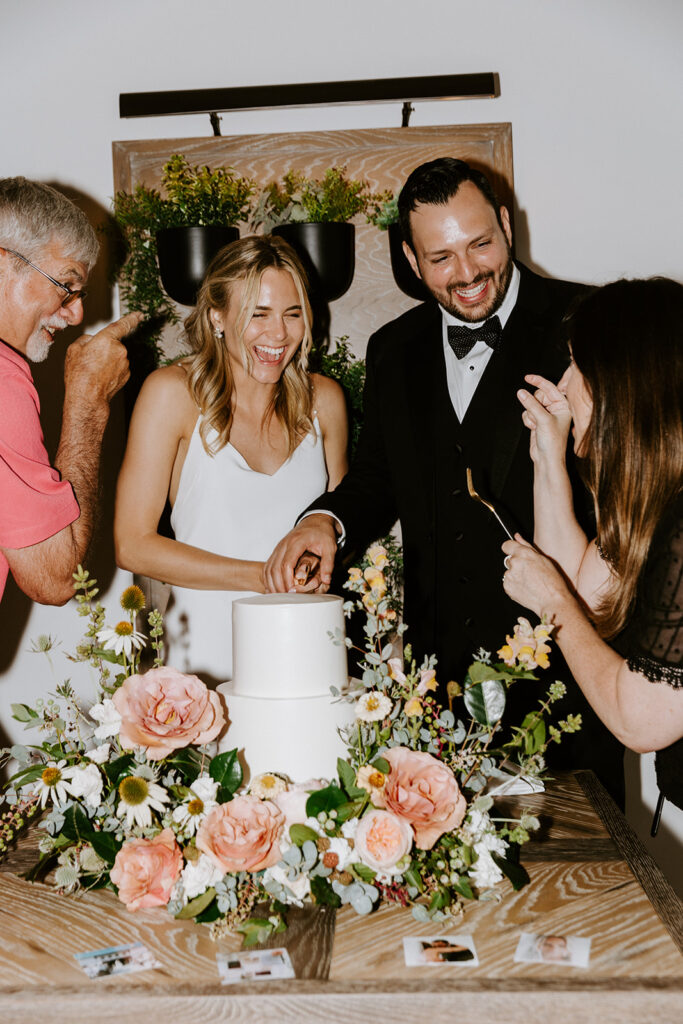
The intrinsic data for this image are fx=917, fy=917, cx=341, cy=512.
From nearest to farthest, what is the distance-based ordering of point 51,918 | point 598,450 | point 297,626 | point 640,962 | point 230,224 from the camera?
1. point 640,962
2. point 51,918
3. point 297,626
4. point 598,450
5. point 230,224

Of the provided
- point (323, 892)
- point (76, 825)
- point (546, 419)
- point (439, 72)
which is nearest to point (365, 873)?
point (323, 892)

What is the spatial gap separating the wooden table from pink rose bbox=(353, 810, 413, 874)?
10 centimetres

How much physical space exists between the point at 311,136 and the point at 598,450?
1.53 m

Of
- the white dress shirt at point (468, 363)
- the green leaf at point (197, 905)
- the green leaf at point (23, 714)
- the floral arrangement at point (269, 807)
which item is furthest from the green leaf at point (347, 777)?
the white dress shirt at point (468, 363)

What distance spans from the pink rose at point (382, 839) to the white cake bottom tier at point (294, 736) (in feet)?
0.59

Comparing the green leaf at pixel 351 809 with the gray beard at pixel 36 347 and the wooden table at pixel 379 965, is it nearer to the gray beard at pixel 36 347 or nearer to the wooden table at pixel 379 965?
the wooden table at pixel 379 965

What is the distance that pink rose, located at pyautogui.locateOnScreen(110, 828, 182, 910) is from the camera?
115 cm

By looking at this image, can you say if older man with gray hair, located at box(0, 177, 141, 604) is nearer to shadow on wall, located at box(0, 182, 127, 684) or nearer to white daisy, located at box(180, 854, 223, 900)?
shadow on wall, located at box(0, 182, 127, 684)

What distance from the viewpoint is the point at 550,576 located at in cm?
161

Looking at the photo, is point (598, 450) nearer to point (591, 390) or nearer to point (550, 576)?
point (591, 390)

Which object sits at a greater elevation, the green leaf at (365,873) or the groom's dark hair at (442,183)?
the groom's dark hair at (442,183)

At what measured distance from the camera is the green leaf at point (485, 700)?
4.15 feet

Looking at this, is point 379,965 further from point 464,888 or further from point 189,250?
point 189,250

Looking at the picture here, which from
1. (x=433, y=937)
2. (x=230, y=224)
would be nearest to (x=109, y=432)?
(x=230, y=224)
